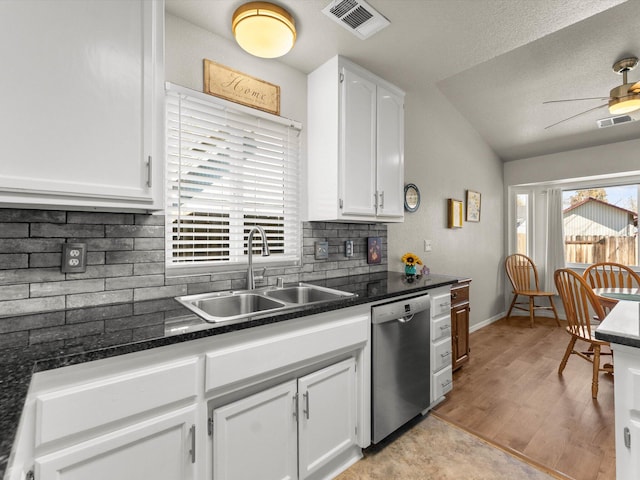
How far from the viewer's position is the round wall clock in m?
3.01

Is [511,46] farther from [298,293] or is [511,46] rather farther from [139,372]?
[139,372]

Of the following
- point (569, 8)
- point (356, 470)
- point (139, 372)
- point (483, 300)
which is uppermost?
point (569, 8)

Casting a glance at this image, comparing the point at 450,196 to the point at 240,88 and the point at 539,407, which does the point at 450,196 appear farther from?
the point at 240,88

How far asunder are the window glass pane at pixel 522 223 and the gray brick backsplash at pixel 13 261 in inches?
215

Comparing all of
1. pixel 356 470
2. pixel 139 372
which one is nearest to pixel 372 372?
pixel 356 470

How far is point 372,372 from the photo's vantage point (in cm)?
174

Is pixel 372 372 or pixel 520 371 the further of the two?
pixel 520 371

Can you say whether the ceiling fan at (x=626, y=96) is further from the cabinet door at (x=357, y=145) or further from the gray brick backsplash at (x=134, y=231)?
the gray brick backsplash at (x=134, y=231)

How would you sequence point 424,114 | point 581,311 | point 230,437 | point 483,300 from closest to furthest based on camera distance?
1. point 230,437
2. point 581,311
3. point 424,114
4. point 483,300

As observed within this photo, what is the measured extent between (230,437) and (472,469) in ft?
4.36

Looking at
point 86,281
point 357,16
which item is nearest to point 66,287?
point 86,281

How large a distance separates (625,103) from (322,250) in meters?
2.61

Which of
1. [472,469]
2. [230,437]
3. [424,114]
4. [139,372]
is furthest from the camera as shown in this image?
[424,114]

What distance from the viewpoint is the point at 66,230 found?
4.48ft
